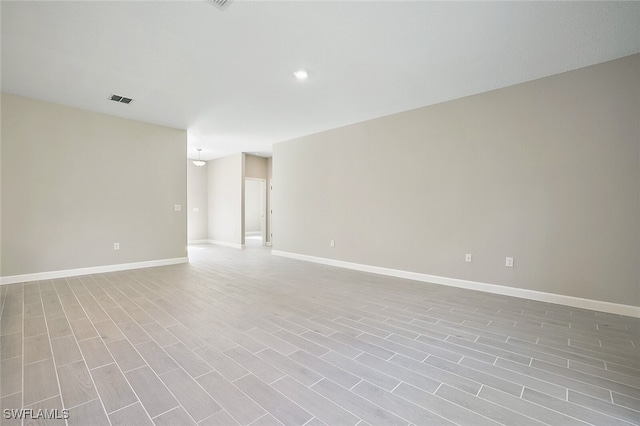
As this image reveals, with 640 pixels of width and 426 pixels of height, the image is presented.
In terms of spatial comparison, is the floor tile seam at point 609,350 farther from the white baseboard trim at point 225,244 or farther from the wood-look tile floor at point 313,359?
the white baseboard trim at point 225,244

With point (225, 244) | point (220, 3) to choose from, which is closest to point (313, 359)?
point (220, 3)

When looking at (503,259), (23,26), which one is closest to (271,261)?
(503,259)

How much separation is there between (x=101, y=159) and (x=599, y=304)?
729 centimetres

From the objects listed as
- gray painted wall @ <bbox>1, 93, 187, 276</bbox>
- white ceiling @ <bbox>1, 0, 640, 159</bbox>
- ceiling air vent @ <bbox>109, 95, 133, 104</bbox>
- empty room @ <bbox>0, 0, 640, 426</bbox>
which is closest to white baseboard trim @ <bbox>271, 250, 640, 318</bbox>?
empty room @ <bbox>0, 0, 640, 426</bbox>

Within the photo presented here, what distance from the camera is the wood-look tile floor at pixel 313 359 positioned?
4.99ft

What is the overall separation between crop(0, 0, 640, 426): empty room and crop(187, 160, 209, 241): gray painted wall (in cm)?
346

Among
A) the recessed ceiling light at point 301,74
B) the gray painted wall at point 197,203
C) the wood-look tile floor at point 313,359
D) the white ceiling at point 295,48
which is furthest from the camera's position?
the gray painted wall at point 197,203

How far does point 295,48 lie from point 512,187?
3.13m

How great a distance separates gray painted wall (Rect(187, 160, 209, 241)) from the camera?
9055 millimetres

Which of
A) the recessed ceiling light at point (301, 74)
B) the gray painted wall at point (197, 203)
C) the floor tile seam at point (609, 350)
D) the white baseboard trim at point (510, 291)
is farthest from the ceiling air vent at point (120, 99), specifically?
the floor tile seam at point (609, 350)

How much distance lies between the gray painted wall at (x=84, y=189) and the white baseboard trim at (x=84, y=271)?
0.07 m

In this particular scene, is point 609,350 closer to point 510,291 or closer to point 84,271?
point 510,291

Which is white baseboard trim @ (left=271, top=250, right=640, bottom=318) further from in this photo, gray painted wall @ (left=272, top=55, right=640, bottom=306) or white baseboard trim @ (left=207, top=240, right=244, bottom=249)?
white baseboard trim @ (left=207, top=240, right=244, bottom=249)

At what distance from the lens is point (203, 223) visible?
9305 millimetres
